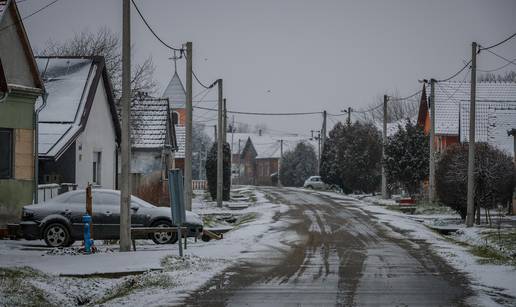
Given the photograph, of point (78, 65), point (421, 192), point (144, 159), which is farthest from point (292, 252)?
point (421, 192)

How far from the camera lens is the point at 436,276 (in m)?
15.1

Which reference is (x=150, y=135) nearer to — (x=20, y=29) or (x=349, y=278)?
(x=20, y=29)

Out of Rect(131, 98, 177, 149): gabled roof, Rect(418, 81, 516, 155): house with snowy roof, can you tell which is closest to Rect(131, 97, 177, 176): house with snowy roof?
Rect(131, 98, 177, 149): gabled roof

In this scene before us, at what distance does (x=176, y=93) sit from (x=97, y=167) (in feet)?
181

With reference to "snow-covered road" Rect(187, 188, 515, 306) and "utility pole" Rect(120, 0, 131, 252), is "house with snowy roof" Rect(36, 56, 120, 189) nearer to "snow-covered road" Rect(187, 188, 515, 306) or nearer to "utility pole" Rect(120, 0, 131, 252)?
"utility pole" Rect(120, 0, 131, 252)

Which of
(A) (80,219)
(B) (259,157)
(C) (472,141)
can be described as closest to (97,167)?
(A) (80,219)

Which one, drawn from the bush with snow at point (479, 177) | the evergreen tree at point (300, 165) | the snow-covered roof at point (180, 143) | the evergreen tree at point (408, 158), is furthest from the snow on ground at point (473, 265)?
the evergreen tree at point (300, 165)

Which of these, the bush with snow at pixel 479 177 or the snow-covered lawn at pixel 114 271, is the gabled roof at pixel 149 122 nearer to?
the bush with snow at pixel 479 177

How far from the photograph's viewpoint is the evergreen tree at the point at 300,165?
91.4 metres

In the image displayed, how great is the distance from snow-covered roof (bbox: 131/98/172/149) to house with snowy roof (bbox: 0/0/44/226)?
19976 millimetres

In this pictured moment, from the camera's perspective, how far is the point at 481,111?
5531 centimetres

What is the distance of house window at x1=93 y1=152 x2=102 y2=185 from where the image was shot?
33.0 meters

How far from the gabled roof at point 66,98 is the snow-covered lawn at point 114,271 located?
6.92m

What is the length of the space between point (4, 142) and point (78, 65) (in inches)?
334
